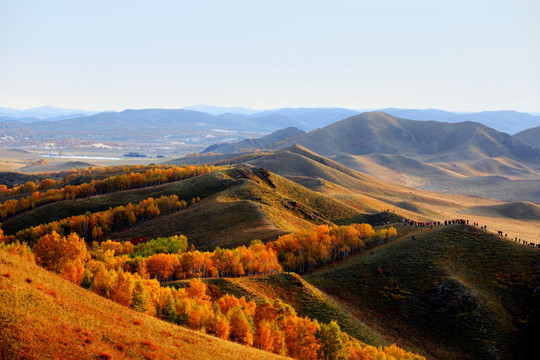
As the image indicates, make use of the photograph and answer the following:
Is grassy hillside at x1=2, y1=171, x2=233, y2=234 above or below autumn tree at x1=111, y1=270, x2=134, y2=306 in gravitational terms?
below

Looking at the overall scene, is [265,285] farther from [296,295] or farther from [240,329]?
[240,329]

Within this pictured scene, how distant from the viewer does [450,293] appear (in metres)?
87.9

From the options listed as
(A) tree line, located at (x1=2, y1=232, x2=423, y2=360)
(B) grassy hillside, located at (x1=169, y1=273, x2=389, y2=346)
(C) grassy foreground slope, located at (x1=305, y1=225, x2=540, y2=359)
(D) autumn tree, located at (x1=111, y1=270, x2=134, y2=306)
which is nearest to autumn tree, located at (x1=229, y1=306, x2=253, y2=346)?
(A) tree line, located at (x1=2, y1=232, x2=423, y2=360)

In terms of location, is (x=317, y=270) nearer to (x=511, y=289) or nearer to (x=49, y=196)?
(x=511, y=289)

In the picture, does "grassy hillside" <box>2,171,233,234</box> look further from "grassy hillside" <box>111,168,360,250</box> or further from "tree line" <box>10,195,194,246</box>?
"grassy hillside" <box>111,168,360,250</box>

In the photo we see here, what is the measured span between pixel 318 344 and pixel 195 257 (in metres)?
46.6

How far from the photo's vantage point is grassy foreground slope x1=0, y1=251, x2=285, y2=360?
27156 millimetres

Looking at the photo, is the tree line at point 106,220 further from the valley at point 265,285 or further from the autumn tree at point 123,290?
the autumn tree at point 123,290

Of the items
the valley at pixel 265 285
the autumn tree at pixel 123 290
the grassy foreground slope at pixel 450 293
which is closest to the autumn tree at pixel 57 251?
the valley at pixel 265 285

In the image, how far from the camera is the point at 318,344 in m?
56.3

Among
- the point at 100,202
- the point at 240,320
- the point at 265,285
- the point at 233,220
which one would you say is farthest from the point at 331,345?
the point at 100,202

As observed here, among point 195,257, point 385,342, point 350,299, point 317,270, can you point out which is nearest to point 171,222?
point 195,257

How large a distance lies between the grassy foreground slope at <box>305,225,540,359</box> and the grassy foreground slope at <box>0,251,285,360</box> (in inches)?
2201

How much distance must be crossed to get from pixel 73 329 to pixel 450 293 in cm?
8511
